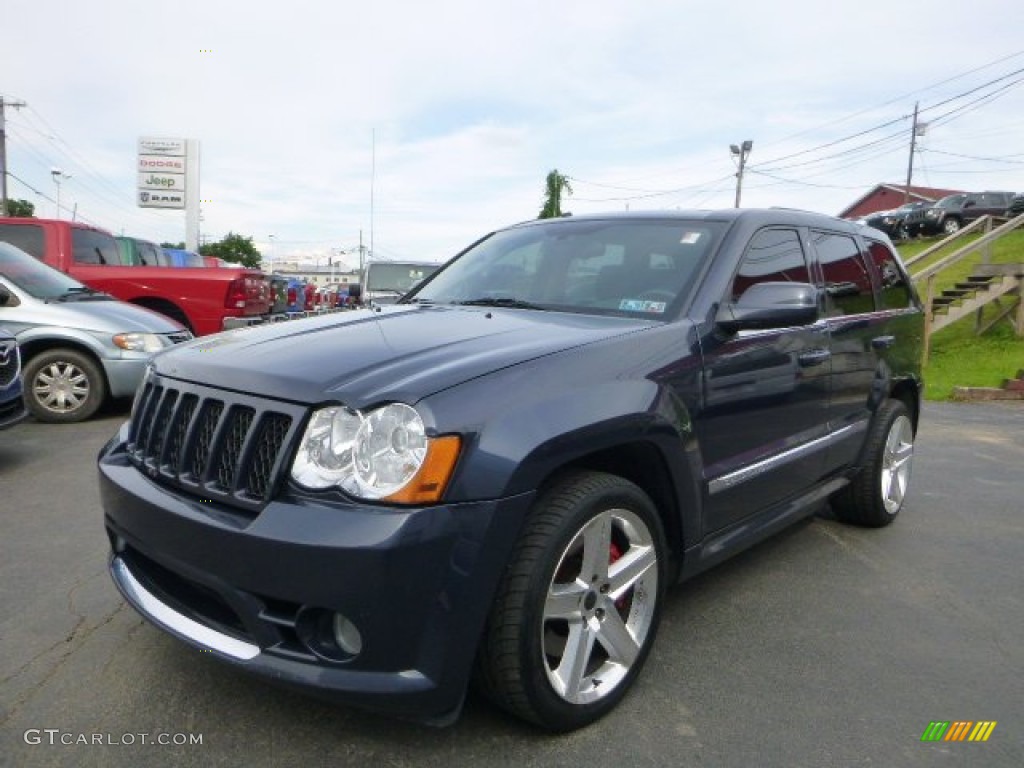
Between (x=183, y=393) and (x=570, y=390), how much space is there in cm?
121

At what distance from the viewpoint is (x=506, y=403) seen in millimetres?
2115

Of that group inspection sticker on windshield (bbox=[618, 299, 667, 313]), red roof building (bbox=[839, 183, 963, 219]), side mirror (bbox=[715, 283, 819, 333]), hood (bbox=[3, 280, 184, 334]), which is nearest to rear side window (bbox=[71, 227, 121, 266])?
hood (bbox=[3, 280, 184, 334])

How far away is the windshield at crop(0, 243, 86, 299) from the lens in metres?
7.02

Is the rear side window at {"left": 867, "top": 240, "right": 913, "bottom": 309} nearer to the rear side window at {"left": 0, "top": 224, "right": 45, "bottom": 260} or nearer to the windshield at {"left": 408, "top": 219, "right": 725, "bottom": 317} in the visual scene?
the windshield at {"left": 408, "top": 219, "right": 725, "bottom": 317}

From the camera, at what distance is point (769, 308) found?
285cm

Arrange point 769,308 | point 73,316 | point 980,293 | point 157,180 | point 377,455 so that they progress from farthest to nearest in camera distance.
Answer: point 157,180 → point 980,293 → point 73,316 → point 769,308 → point 377,455

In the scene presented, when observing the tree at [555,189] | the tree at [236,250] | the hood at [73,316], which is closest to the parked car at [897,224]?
the tree at [555,189]

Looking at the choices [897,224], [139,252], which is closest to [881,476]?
[139,252]

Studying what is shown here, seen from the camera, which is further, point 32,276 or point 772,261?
point 32,276

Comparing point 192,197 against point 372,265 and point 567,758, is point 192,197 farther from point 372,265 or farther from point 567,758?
point 567,758

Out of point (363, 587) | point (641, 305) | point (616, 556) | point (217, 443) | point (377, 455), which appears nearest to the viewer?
point (363, 587)

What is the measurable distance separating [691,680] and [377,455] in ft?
4.83

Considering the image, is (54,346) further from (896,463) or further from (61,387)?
(896,463)

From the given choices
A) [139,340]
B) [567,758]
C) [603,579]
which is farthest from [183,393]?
[139,340]
